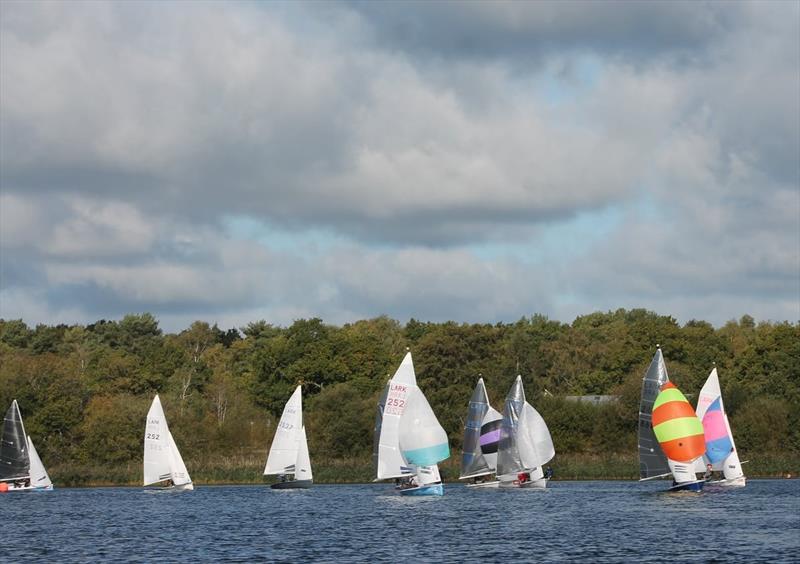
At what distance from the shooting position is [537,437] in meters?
102

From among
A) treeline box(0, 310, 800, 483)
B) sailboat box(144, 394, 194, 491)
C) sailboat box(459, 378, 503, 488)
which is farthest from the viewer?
treeline box(0, 310, 800, 483)

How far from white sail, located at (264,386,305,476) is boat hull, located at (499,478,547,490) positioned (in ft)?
57.9

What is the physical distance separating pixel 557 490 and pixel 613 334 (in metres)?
80.4

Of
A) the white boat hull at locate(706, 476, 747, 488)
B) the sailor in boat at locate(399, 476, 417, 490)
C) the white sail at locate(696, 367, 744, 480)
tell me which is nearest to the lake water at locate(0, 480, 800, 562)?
the white boat hull at locate(706, 476, 747, 488)

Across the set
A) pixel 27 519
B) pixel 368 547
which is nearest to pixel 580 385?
pixel 27 519

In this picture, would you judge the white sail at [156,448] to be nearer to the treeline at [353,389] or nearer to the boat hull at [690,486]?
the treeline at [353,389]

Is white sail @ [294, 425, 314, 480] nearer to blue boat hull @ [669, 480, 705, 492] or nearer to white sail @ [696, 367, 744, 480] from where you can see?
blue boat hull @ [669, 480, 705, 492]

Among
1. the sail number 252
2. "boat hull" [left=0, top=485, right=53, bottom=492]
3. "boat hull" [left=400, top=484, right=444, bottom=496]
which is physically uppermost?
the sail number 252

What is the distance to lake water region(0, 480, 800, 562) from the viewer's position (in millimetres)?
57781

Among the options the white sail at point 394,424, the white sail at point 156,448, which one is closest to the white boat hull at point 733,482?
the white sail at point 394,424

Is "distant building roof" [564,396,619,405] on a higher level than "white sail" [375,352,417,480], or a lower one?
higher

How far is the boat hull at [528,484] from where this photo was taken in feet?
340

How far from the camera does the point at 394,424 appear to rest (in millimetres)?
95438

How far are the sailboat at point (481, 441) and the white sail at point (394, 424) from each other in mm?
12526
